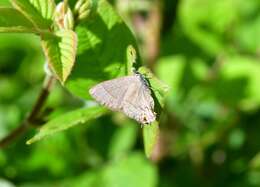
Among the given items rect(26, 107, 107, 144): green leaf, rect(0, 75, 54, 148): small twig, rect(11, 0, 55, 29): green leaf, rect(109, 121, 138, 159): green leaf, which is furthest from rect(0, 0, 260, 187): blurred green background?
rect(11, 0, 55, 29): green leaf

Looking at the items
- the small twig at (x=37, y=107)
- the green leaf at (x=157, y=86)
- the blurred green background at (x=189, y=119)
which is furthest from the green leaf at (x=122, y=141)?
the green leaf at (x=157, y=86)

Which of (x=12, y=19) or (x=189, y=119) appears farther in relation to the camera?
(x=189, y=119)

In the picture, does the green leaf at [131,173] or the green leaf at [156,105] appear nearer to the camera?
the green leaf at [156,105]

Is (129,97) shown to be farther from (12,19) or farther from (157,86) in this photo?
(12,19)

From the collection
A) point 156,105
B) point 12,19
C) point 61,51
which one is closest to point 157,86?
point 156,105

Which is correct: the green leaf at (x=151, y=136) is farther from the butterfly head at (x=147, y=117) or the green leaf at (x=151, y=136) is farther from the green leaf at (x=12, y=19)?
the green leaf at (x=12, y=19)

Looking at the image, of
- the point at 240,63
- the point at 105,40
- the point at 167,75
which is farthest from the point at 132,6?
the point at 105,40

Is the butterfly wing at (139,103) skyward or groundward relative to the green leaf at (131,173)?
skyward
